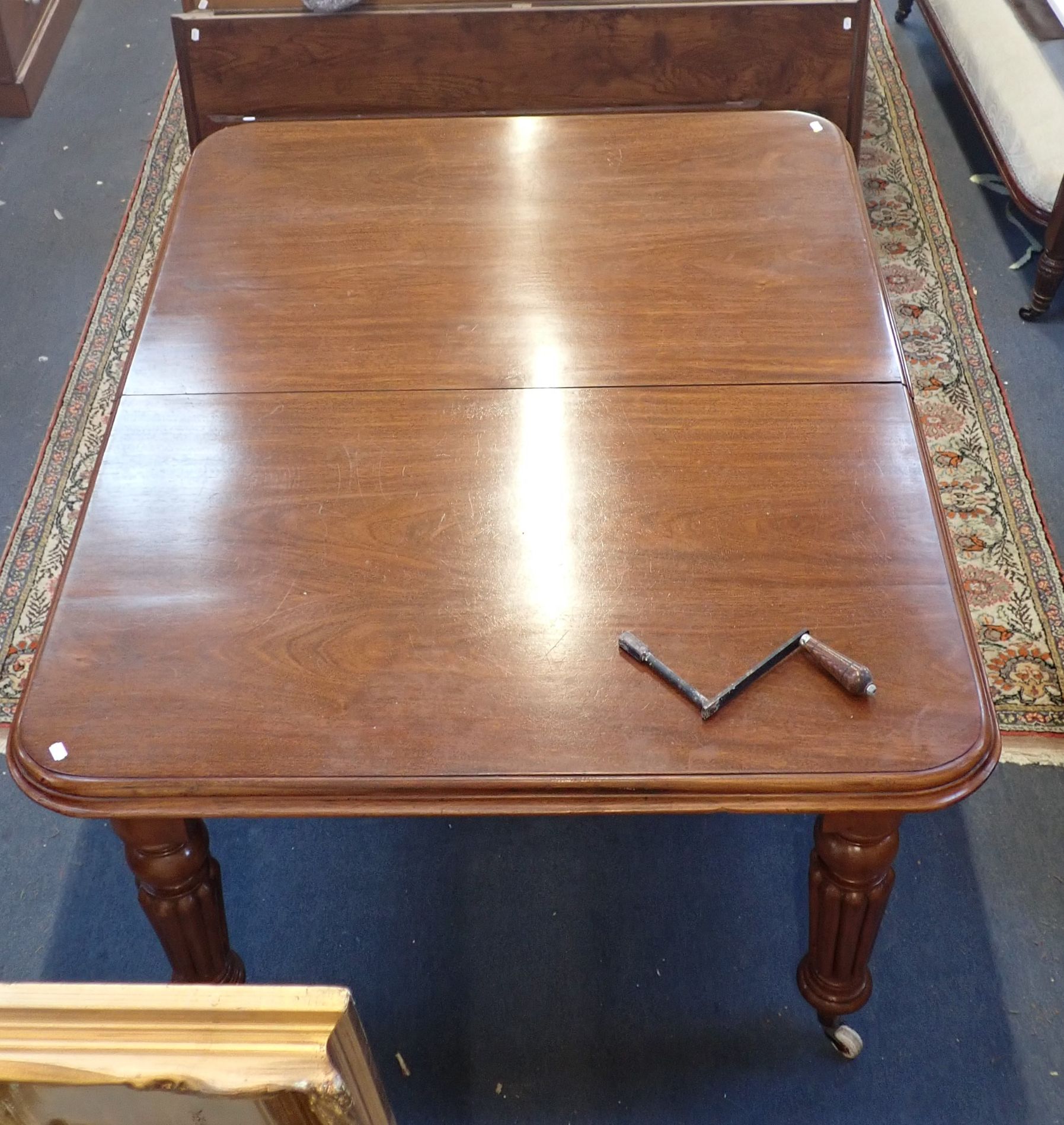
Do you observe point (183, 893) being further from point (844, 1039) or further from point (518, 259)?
point (518, 259)

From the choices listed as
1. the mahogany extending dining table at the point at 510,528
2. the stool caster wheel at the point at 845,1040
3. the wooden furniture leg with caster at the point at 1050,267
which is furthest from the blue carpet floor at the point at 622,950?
the wooden furniture leg with caster at the point at 1050,267

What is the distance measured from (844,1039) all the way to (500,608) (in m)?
0.73

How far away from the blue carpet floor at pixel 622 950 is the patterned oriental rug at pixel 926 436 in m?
0.23

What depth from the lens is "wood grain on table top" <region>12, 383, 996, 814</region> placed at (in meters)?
1.18

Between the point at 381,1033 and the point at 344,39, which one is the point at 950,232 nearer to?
the point at 344,39

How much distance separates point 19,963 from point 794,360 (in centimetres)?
131

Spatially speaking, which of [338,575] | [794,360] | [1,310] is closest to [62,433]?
[1,310]

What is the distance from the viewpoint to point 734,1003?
1618 mm

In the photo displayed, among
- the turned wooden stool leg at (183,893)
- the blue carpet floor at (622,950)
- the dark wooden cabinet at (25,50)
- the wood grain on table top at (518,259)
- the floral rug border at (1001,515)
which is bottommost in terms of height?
the blue carpet floor at (622,950)

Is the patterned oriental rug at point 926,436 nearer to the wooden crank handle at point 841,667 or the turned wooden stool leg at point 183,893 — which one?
the turned wooden stool leg at point 183,893

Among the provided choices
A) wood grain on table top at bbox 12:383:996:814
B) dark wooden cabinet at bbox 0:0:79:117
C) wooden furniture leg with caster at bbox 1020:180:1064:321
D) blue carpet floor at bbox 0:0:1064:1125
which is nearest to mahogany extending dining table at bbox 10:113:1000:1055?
wood grain on table top at bbox 12:383:996:814

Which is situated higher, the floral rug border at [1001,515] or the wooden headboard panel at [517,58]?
the wooden headboard panel at [517,58]

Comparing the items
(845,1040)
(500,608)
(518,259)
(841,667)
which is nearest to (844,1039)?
(845,1040)

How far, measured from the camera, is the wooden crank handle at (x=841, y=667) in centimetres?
120
